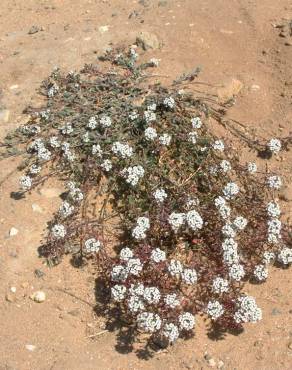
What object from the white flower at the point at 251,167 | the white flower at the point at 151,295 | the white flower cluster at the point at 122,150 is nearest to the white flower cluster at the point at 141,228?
the white flower at the point at 151,295

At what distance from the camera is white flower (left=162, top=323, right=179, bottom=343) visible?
446 centimetres

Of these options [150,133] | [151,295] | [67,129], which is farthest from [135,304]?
[67,129]

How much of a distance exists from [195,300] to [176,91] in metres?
2.39

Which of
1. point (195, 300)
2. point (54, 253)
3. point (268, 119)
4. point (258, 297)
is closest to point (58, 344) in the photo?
point (54, 253)

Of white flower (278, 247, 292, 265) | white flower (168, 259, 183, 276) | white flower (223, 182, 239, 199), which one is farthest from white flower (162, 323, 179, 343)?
white flower (223, 182, 239, 199)

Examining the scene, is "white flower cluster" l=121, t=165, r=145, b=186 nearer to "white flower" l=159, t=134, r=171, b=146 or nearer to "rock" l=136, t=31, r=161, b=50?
"white flower" l=159, t=134, r=171, b=146

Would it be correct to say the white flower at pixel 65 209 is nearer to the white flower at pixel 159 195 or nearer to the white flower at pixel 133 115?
the white flower at pixel 159 195

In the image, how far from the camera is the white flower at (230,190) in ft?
17.2

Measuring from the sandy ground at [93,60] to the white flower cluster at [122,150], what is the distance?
78 cm

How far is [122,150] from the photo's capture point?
5512 millimetres

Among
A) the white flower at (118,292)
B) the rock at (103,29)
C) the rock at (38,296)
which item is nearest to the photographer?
the white flower at (118,292)

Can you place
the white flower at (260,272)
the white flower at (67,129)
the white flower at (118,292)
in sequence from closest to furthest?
the white flower at (118,292) → the white flower at (260,272) → the white flower at (67,129)

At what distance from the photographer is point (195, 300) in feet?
16.2

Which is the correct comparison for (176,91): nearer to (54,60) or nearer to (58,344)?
(54,60)
